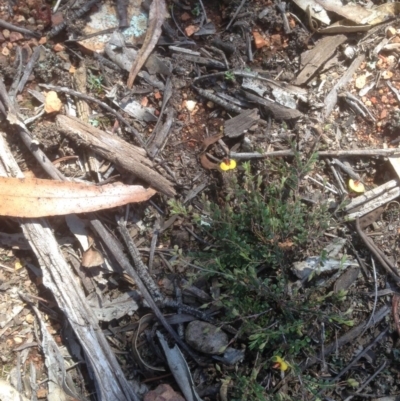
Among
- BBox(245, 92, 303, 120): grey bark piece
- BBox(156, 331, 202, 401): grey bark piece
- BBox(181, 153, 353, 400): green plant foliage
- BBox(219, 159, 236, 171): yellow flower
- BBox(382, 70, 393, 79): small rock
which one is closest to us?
BBox(181, 153, 353, 400): green plant foliage

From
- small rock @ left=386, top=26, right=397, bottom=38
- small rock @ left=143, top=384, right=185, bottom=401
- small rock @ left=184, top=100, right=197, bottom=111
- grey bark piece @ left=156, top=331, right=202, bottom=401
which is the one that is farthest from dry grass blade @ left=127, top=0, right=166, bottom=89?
small rock @ left=143, top=384, right=185, bottom=401

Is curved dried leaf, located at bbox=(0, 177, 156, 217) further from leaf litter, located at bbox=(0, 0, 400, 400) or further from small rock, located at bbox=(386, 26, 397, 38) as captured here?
small rock, located at bbox=(386, 26, 397, 38)

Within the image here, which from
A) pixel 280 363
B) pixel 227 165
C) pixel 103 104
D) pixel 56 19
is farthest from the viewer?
pixel 56 19

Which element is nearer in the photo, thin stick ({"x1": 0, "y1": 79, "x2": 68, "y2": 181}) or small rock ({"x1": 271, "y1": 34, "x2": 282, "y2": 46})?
thin stick ({"x1": 0, "y1": 79, "x2": 68, "y2": 181})

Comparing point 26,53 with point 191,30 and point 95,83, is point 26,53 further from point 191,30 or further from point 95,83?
point 191,30

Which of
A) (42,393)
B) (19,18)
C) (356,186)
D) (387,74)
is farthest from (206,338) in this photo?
(19,18)

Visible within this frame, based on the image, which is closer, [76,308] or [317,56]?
[76,308]

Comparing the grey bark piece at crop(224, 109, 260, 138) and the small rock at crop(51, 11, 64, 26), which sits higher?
the small rock at crop(51, 11, 64, 26)

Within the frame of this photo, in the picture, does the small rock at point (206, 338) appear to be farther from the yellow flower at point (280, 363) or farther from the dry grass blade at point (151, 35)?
the dry grass blade at point (151, 35)
